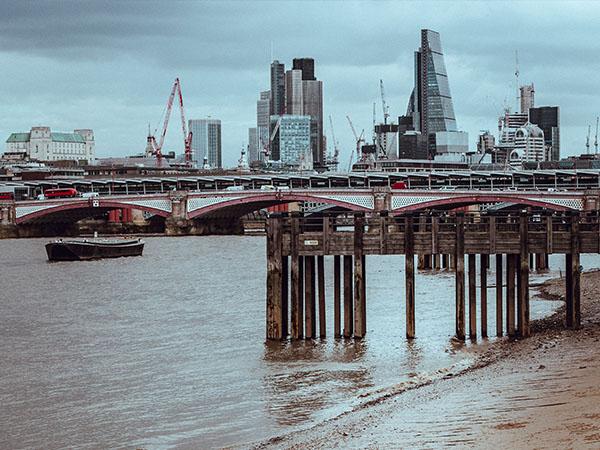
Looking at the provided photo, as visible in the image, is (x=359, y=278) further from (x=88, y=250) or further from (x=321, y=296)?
(x=88, y=250)

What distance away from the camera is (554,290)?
1763 inches

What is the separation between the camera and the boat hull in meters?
73.9

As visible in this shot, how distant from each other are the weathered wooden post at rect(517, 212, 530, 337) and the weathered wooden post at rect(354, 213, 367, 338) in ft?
12.2

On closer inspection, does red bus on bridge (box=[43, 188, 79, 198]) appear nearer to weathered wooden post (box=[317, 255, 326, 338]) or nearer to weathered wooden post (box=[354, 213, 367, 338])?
weathered wooden post (box=[317, 255, 326, 338])

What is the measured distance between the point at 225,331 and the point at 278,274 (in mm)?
6352

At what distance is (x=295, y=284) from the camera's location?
28.9 m

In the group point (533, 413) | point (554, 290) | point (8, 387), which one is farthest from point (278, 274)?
point (554, 290)

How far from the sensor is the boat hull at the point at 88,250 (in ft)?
242

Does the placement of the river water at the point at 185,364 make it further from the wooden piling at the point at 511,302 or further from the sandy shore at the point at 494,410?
the sandy shore at the point at 494,410

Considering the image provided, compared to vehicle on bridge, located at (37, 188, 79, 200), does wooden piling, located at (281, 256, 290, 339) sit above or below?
below

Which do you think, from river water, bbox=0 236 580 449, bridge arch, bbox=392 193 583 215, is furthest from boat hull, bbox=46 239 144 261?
bridge arch, bbox=392 193 583 215

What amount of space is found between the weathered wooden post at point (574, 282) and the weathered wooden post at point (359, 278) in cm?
496

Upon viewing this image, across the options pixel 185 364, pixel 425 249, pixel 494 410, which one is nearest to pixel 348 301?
pixel 425 249

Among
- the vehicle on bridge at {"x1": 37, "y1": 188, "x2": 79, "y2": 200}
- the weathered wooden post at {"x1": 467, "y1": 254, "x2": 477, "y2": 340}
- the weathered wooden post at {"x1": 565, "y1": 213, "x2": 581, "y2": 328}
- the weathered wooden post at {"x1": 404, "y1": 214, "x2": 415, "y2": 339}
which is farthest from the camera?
the vehicle on bridge at {"x1": 37, "y1": 188, "x2": 79, "y2": 200}
